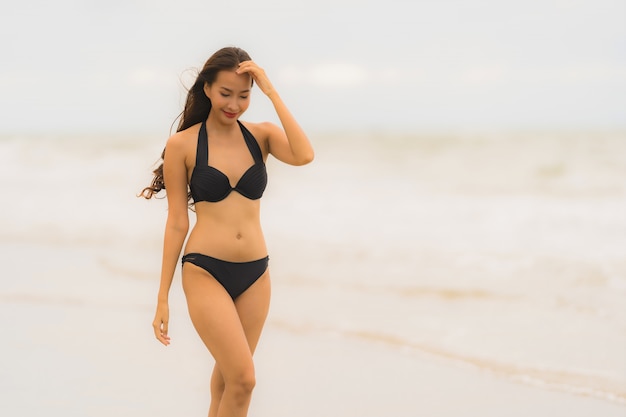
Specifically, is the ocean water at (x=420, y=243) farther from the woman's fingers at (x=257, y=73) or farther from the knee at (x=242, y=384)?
the woman's fingers at (x=257, y=73)

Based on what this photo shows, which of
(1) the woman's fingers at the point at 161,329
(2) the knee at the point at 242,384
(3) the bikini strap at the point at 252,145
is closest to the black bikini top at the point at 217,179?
(3) the bikini strap at the point at 252,145

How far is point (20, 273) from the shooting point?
35.6ft

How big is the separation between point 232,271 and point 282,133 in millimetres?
764

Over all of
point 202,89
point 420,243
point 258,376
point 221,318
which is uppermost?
point 202,89

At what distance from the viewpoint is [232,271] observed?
4316mm

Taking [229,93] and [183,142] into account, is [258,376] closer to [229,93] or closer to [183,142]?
[183,142]

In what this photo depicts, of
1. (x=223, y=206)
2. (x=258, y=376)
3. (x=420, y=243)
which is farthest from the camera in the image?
(x=420, y=243)

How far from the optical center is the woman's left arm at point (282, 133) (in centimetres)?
416

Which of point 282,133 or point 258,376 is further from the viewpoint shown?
point 258,376

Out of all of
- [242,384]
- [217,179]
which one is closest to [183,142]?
[217,179]

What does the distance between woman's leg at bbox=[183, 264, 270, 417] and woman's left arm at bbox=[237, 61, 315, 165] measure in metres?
0.74

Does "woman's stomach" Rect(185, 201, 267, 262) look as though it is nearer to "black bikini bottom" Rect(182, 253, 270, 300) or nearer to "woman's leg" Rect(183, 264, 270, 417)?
"black bikini bottom" Rect(182, 253, 270, 300)

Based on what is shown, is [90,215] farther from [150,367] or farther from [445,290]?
[150,367]

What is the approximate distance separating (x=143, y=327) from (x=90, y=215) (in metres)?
10.1
